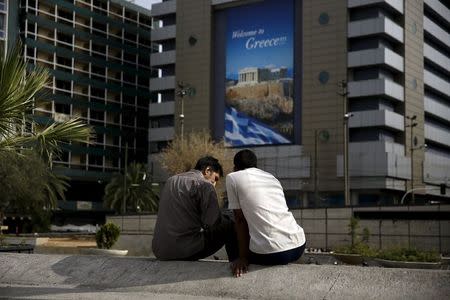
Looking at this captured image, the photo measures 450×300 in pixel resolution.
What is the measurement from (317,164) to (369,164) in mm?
6248

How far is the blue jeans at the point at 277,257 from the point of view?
218 inches

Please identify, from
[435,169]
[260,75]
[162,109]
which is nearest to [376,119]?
[435,169]

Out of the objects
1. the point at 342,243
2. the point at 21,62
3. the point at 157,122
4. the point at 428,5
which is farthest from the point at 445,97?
the point at 21,62

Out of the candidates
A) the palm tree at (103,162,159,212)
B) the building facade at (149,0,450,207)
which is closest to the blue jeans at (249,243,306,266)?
the building facade at (149,0,450,207)

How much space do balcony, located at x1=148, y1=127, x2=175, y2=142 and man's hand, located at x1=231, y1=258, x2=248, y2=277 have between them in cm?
7741

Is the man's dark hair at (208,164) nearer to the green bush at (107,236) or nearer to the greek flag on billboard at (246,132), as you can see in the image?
the green bush at (107,236)

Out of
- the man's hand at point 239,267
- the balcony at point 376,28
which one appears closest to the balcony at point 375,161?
the balcony at point 376,28

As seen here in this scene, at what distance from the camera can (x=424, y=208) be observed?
107 ft

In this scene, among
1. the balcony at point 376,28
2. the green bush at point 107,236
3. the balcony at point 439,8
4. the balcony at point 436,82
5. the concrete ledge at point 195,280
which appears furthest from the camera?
the balcony at point 439,8

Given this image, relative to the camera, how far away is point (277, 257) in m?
5.55

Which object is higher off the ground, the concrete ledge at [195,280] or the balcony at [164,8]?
the balcony at [164,8]

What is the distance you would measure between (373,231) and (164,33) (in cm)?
5752

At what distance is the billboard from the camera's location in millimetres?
75375

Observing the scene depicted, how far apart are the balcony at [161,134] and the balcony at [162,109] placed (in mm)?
1927
